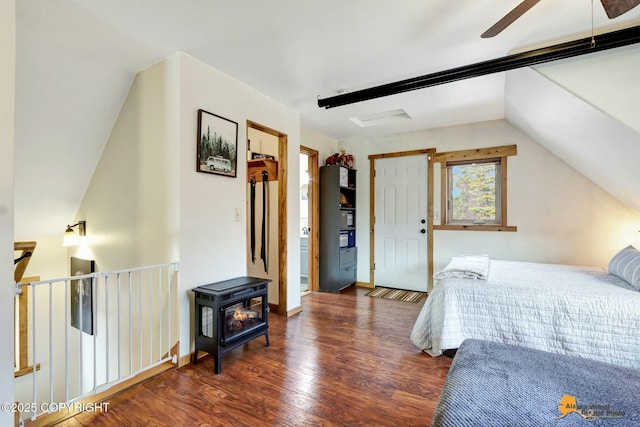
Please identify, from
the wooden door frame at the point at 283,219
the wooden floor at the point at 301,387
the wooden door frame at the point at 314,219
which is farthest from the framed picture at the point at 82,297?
the wooden door frame at the point at 314,219

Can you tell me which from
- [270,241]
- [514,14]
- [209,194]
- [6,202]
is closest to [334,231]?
[270,241]

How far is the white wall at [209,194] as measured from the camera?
2445 millimetres

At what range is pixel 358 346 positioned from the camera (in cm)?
272

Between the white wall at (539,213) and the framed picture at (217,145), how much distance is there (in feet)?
9.33

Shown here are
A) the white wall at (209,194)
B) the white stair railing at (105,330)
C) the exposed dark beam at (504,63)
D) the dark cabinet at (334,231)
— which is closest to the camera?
the exposed dark beam at (504,63)

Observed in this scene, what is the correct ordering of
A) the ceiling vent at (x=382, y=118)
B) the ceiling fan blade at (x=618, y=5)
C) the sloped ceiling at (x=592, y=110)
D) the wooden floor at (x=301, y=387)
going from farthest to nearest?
the ceiling vent at (x=382, y=118)
the sloped ceiling at (x=592, y=110)
the wooden floor at (x=301, y=387)
the ceiling fan blade at (x=618, y=5)

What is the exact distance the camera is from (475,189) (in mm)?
4277

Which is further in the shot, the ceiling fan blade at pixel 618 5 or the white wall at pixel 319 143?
the white wall at pixel 319 143

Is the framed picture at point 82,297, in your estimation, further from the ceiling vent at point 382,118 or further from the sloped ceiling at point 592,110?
the sloped ceiling at point 592,110

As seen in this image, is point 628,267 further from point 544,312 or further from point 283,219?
point 283,219

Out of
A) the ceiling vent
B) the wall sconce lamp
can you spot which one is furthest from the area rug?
the wall sconce lamp

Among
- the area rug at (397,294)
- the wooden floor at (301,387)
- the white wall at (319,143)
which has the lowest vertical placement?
the wooden floor at (301,387)

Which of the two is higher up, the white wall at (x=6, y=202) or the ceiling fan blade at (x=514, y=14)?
the ceiling fan blade at (x=514, y=14)

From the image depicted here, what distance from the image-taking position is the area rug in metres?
4.27
